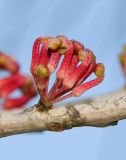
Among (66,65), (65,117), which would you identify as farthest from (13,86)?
(65,117)

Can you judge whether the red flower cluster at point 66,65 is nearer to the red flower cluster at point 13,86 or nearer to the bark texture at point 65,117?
the bark texture at point 65,117

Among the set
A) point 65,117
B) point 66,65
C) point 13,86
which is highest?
point 13,86

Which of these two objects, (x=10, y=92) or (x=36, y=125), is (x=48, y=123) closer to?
(x=36, y=125)

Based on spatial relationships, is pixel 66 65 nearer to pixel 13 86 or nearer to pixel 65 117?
pixel 65 117

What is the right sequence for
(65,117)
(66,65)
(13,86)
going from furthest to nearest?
(13,86), (66,65), (65,117)

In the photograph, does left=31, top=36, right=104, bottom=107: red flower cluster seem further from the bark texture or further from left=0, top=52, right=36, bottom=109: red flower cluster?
left=0, top=52, right=36, bottom=109: red flower cluster

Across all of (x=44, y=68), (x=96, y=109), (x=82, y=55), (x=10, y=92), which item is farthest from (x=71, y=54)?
(x=10, y=92)
